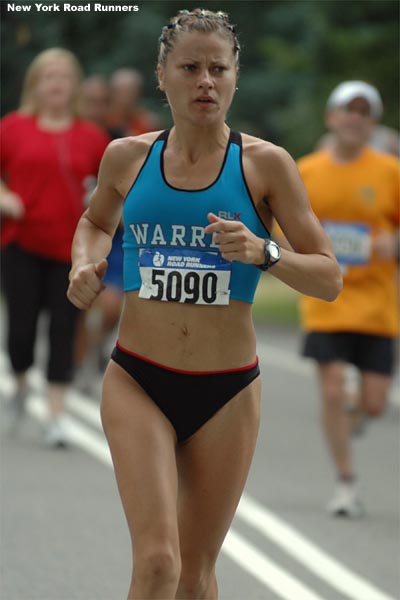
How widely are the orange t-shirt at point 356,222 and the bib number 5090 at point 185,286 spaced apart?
3977 mm

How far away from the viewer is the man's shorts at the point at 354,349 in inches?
365

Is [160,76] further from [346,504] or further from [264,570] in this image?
[346,504]

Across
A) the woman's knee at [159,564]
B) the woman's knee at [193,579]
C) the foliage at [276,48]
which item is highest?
the woman's knee at [159,564]

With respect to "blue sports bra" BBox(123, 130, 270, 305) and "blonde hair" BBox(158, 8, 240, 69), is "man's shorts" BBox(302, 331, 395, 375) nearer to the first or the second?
"blue sports bra" BBox(123, 130, 270, 305)

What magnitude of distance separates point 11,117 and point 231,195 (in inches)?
225

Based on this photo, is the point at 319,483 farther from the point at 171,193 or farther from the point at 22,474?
the point at 171,193

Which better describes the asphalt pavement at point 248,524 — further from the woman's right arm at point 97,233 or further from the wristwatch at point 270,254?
the wristwatch at point 270,254

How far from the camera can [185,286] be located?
17.3 feet

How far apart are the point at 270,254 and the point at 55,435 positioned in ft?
19.4

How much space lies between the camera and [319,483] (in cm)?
992

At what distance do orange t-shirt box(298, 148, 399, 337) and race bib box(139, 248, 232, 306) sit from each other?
397cm

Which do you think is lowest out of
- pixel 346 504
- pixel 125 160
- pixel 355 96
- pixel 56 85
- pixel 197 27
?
pixel 346 504

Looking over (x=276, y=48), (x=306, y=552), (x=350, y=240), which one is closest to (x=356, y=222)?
(x=350, y=240)

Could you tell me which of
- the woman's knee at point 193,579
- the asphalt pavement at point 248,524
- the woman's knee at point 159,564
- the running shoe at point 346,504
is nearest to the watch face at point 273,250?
the woman's knee at point 159,564
